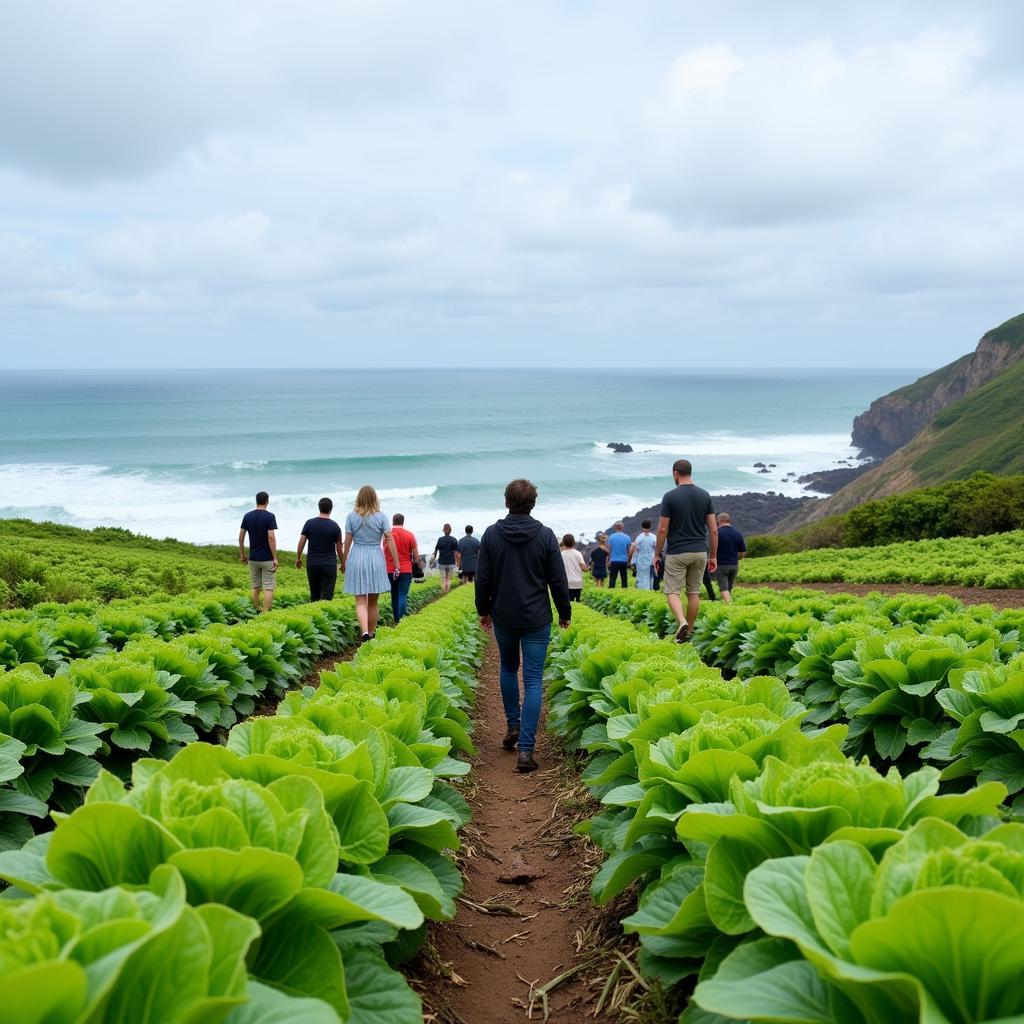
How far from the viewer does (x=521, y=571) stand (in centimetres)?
667

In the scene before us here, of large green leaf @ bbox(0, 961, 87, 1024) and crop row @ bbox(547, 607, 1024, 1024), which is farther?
crop row @ bbox(547, 607, 1024, 1024)

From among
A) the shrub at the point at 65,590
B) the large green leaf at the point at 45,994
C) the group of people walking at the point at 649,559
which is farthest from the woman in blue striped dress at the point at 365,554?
the large green leaf at the point at 45,994

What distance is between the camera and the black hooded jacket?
Answer: 6.65 m

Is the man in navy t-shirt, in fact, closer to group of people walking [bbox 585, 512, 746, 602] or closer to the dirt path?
group of people walking [bbox 585, 512, 746, 602]

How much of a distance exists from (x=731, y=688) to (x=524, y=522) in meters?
2.76

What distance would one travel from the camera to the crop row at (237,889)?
5.01 ft

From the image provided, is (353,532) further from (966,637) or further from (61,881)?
(61,881)

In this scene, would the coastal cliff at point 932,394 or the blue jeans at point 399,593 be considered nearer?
the blue jeans at point 399,593

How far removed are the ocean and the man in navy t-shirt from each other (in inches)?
1530

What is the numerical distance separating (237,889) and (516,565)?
15.6 ft

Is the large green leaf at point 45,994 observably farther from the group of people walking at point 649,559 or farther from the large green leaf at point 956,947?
the group of people walking at point 649,559

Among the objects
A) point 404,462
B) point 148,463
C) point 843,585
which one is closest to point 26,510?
point 148,463

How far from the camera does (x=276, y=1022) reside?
162 cm

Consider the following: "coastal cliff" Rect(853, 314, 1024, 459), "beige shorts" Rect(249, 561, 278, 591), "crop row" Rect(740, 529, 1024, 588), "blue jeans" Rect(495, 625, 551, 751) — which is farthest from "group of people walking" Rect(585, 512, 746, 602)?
"coastal cliff" Rect(853, 314, 1024, 459)
